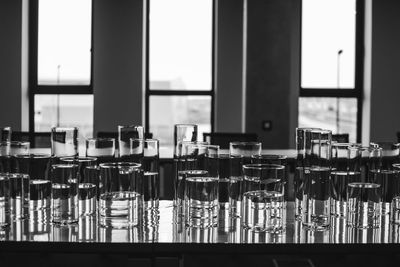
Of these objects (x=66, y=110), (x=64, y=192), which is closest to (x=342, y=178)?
(x=64, y=192)

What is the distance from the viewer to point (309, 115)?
775cm

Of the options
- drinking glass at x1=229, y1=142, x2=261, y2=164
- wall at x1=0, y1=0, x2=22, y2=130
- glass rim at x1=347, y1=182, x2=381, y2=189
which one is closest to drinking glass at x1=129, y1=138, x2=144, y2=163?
drinking glass at x1=229, y1=142, x2=261, y2=164

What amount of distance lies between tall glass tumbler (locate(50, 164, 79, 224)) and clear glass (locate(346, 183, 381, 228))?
0.74m

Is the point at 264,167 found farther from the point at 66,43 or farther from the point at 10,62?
the point at 66,43

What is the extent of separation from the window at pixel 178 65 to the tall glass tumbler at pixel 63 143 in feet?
19.5

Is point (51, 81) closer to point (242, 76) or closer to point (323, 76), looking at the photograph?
point (242, 76)

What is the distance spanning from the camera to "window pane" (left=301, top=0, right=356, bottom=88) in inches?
302

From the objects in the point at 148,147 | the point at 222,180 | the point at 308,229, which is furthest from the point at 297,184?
the point at 148,147

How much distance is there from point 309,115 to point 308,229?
632 centimetres

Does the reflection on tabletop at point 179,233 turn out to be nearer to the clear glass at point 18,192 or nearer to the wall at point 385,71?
the clear glass at point 18,192

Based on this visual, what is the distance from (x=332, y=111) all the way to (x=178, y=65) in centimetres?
209

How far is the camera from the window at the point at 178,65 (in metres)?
7.72

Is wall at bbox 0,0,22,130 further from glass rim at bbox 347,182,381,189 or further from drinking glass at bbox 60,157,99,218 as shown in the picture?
glass rim at bbox 347,182,381,189

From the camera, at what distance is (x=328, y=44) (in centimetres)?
771
